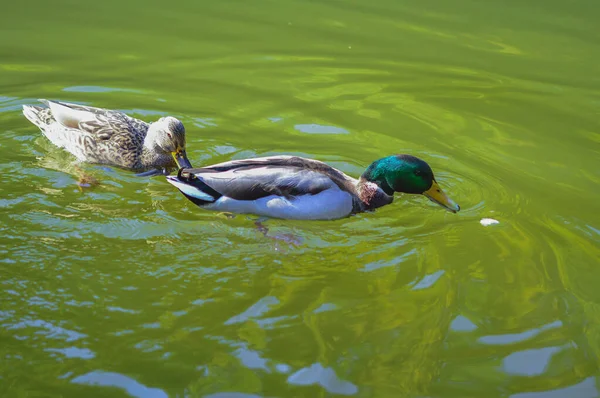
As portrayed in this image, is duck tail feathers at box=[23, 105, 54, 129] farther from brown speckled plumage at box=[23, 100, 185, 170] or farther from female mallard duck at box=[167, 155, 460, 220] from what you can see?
female mallard duck at box=[167, 155, 460, 220]

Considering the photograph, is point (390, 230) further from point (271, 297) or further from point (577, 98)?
point (577, 98)

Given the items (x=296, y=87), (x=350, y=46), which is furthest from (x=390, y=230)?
(x=350, y=46)

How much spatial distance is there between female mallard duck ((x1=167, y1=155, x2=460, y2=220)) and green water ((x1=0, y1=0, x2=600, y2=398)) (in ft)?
0.50

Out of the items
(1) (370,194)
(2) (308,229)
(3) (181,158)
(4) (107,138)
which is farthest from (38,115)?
(1) (370,194)

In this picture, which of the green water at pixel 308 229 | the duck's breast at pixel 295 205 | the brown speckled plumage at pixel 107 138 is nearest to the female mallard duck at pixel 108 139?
the brown speckled plumage at pixel 107 138

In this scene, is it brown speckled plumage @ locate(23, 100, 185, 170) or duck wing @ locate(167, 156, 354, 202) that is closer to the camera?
duck wing @ locate(167, 156, 354, 202)

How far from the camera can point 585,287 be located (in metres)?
5.83

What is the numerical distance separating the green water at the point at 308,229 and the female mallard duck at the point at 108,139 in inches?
7.1

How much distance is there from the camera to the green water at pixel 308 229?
15.5ft

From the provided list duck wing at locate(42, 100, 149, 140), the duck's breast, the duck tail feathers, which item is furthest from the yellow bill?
the duck tail feathers

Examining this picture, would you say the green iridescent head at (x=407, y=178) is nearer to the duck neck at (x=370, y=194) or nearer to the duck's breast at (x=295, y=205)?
the duck neck at (x=370, y=194)

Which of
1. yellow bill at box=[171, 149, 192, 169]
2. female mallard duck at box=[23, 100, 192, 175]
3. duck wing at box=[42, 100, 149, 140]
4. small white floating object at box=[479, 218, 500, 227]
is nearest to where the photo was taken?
small white floating object at box=[479, 218, 500, 227]

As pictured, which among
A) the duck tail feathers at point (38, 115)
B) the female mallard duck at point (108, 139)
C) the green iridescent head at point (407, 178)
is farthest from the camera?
the duck tail feathers at point (38, 115)

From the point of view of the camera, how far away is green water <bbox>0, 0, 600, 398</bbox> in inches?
187
